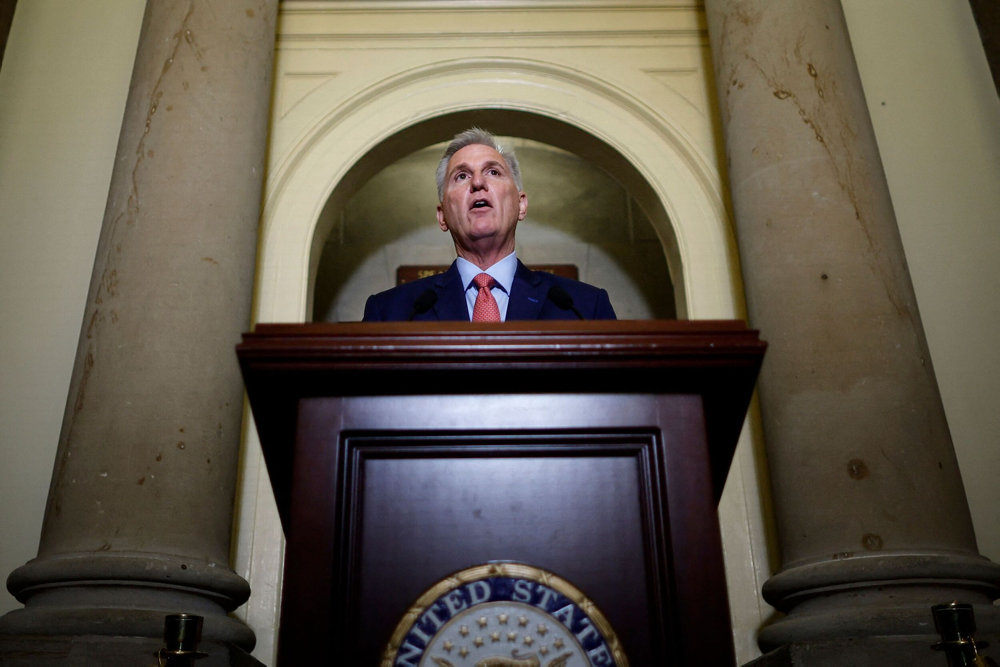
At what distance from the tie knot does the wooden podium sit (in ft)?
3.90

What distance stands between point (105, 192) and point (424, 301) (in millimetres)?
2625

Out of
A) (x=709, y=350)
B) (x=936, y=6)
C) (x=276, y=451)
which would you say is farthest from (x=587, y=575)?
(x=936, y=6)

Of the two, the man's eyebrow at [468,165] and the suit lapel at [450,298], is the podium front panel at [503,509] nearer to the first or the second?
the suit lapel at [450,298]

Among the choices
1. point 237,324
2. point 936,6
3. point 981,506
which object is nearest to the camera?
point 237,324

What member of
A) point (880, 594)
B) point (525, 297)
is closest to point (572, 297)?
point (525, 297)

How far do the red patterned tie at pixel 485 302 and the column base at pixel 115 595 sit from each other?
1.12 metres

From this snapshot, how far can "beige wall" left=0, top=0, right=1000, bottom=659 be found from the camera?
3742 mm

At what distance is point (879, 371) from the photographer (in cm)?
299

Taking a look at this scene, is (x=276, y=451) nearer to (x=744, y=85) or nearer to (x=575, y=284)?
(x=575, y=284)

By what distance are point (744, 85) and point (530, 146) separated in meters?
3.70

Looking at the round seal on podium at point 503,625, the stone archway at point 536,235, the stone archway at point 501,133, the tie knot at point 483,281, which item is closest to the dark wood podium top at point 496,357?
the round seal on podium at point 503,625

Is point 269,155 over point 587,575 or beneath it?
over

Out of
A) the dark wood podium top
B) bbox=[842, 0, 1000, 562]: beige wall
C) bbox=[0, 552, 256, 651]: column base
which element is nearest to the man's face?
bbox=[0, 552, 256, 651]: column base

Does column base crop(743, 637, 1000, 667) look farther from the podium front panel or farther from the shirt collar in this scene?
the podium front panel
